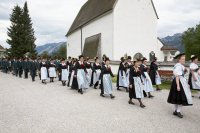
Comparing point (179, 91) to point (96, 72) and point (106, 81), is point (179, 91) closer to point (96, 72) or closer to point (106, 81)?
point (106, 81)

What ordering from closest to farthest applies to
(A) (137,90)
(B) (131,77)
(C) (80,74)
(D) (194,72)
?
1. (A) (137,90)
2. (B) (131,77)
3. (D) (194,72)
4. (C) (80,74)

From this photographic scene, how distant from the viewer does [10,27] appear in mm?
59219

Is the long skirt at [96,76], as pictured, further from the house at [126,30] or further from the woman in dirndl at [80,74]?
the house at [126,30]

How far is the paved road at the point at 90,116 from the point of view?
7.83 metres

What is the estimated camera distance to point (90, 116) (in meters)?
9.35

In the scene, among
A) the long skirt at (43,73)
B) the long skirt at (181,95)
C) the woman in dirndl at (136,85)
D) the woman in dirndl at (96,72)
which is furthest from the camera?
the long skirt at (43,73)

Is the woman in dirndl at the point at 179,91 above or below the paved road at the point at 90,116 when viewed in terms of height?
above

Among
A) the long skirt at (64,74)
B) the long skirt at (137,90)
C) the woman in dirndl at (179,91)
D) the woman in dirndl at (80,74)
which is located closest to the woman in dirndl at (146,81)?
the long skirt at (137,90)

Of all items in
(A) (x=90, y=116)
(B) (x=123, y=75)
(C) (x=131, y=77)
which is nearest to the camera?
(A) (x=90, y=116)

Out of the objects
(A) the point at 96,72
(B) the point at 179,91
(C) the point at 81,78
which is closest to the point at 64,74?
(A) the point at 96,72

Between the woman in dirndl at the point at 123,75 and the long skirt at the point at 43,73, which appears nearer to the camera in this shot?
the woman in dirndl at the point at 123,75

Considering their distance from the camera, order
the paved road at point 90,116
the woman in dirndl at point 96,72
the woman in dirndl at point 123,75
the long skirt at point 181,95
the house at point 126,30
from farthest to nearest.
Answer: the house at point 126,30 → the woman in dirndl at point 96,72 → the woman in dirndl at point 123,75 → the long skirt at point 181,95 → the paved road at point 90,116

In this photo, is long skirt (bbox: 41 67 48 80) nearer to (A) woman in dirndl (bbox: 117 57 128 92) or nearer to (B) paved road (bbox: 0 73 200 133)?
(A) woman in dirndl (bbox: 117 57 128 92)

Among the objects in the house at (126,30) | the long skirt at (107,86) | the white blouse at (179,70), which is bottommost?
the long skirt at (107,86)
